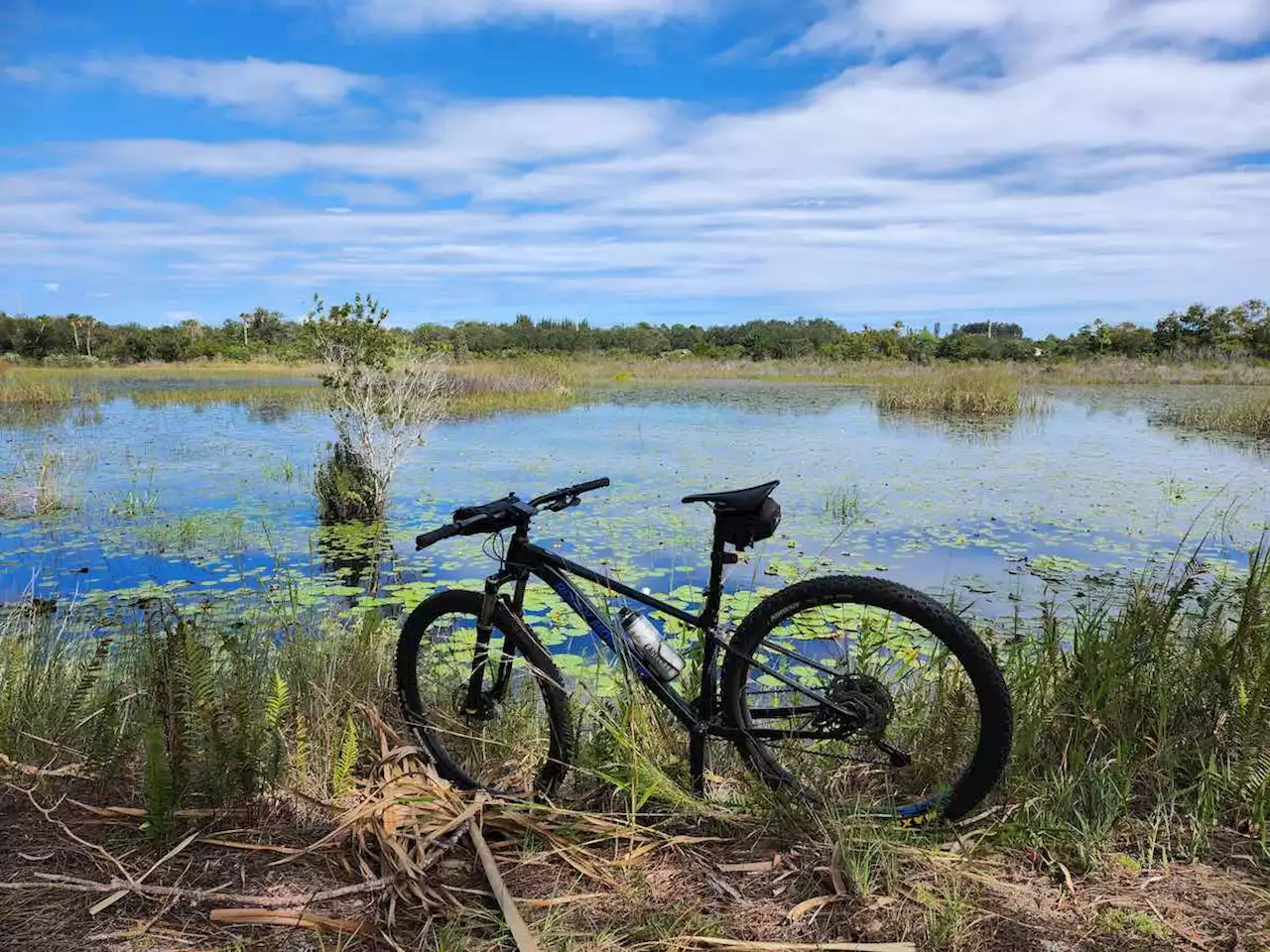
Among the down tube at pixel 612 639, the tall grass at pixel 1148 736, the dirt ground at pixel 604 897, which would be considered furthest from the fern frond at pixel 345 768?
the tall grass at pixel 1148 736

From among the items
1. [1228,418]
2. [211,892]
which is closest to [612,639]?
[211,892]

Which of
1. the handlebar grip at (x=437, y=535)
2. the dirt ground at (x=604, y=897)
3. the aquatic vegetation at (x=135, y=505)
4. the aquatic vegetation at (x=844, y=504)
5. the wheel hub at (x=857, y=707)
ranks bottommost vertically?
the aquatic vegetation at (x=135, y=505)

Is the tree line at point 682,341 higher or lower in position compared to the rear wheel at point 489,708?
Result: higher

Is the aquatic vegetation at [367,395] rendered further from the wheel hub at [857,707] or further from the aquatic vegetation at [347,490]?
the wheel hub at [857,707]

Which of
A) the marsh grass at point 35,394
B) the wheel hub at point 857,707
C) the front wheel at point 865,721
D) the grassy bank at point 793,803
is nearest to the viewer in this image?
the grassy bank at point 793,803

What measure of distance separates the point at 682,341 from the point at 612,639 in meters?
69.9

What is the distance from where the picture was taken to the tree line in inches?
1891

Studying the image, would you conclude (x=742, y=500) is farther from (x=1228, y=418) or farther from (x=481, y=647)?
(x=1228, y=418)

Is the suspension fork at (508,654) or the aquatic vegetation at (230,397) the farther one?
the aquatic vegetation at (230,397)

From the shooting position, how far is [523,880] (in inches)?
82.8

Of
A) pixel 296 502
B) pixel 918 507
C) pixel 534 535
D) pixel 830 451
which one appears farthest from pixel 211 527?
pixel 830 451

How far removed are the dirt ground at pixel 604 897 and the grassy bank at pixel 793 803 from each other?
1 cm

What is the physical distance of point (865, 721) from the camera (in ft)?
7.20

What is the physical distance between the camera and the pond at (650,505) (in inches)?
271
